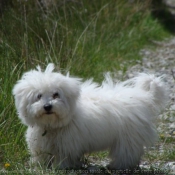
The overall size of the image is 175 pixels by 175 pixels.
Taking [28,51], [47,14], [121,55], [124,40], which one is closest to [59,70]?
[28,51]

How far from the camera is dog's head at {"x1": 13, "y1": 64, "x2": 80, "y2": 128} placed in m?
4.95

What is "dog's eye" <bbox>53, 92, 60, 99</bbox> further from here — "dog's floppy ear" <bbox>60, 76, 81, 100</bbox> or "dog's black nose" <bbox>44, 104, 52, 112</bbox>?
"dog's black nose" <bbox>44, 104, 52, 112</bbox>

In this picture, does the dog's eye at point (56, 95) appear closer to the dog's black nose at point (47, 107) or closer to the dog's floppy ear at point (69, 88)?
the dog's floppy ear at point (69, 88)

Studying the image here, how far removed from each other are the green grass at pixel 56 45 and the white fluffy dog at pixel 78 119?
0.40 metres

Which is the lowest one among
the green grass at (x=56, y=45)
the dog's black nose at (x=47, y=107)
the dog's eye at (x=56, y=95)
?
the green grass at (x=56, y=45)

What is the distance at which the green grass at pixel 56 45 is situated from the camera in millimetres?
5812

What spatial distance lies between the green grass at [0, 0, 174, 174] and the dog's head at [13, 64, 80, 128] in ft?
1.53

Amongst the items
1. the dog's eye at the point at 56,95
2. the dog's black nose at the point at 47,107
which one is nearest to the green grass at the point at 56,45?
the dog's black nose at the point at 47,107

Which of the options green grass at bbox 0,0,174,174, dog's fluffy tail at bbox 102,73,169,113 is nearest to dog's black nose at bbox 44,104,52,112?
green grass at bbox 0,0,174,174

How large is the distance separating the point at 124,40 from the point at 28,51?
4.62 metres

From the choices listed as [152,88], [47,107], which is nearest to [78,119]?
[47,107]

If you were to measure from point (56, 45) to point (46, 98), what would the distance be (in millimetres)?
2771

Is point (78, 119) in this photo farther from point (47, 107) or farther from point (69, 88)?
point (47, 107)

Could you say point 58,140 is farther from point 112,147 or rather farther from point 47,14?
point 47,14
